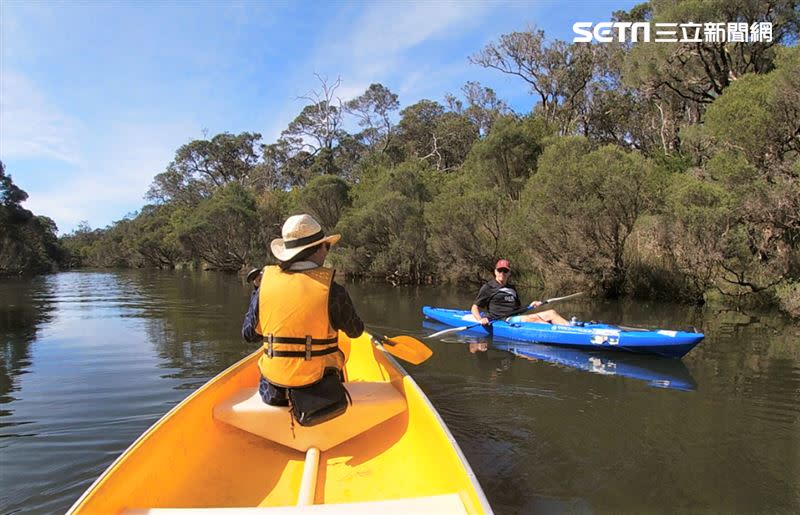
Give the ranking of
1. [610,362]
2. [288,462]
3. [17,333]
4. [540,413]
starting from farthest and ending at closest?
1. [17,333]
2. [610,362]
3. [540,413]
4. [288,462]

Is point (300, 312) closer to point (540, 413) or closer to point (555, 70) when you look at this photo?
point (540, 413)

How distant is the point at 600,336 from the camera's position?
7258 millimetres

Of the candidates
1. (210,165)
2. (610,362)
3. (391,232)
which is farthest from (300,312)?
(210,165)

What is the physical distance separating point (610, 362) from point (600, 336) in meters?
0.40

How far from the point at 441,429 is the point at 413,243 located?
770 inches

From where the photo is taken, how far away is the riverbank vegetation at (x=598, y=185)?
38.5 feet

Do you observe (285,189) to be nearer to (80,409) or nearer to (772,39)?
(772,39)

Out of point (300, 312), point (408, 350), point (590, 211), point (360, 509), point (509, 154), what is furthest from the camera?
point (509, 154)

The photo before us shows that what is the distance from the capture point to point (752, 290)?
1234 cm

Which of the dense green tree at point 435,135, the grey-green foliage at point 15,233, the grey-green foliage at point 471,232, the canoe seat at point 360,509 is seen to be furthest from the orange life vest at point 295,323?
the grey-green foliage at point 15,233

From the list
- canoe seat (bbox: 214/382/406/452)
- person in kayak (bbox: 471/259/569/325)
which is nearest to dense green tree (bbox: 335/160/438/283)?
person in kayak (bbox: 471/259/569/325)

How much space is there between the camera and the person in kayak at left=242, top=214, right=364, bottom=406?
119 inches

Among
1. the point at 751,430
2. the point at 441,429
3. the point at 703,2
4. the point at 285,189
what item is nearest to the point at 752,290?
the point at 751,430

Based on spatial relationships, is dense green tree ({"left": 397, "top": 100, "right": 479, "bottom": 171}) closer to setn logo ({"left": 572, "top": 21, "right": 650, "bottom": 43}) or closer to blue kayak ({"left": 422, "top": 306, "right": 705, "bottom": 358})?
setn logo ({"left": 572, "top": 21, "right": 650, "bottom": 43})
